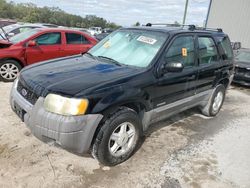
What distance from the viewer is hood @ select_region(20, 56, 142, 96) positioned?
2.76 m

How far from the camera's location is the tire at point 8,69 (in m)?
6.41

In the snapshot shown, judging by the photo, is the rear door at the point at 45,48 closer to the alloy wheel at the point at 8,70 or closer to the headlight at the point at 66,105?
the alloy wheel at the point at 8,70

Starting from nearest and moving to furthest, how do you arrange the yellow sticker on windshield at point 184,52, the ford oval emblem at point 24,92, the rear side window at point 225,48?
the ford oval emblem at point 24,92 < the yellow sticker on windshield at point 184,52 < the rear side window at point 225,48

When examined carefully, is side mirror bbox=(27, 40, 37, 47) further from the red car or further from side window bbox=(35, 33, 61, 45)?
side window bbox=(35, 33, 61, 45)

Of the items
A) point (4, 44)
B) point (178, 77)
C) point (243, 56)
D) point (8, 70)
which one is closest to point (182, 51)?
point (178, 77)

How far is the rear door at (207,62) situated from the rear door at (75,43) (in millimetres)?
4165

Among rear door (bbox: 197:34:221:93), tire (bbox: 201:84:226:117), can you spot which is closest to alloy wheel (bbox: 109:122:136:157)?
rear door (bbox: 197:34:221:93)

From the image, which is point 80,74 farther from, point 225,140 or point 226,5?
point 226,5

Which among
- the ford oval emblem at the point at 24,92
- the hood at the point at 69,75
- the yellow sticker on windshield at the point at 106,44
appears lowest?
the ford oval emblem at the point at 24,92

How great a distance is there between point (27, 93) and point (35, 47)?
13.8 ft

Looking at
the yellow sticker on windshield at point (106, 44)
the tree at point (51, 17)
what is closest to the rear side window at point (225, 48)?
the yellow sticker on windshield at point (106, 44)

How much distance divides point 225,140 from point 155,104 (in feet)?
5.46

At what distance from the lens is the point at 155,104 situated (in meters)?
3.55

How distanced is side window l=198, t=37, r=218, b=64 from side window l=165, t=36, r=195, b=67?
28 cm
